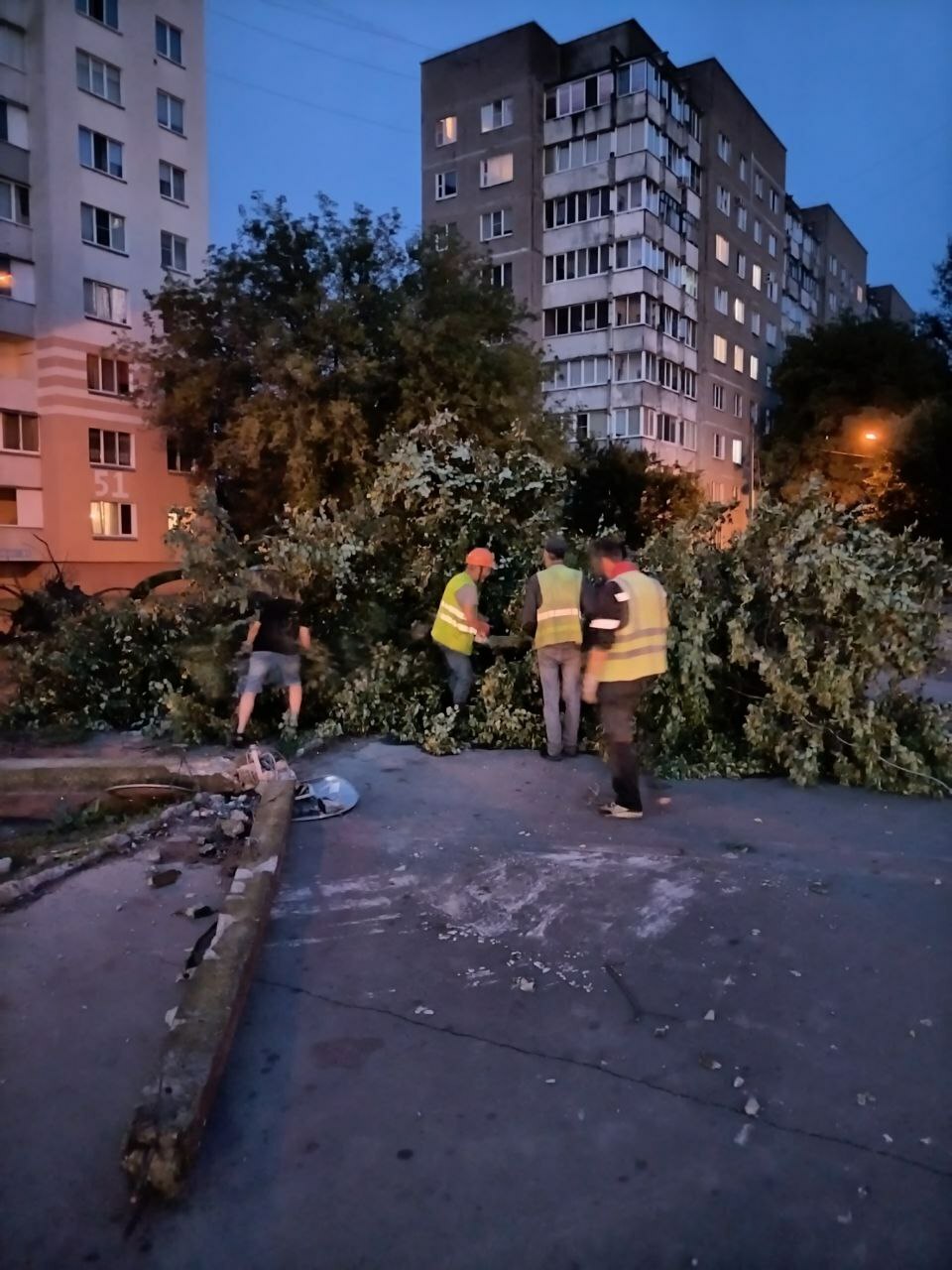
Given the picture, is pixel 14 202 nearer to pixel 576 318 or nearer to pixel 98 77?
pixel 98 77

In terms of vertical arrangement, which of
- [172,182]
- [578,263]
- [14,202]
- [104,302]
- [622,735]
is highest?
[172,182]

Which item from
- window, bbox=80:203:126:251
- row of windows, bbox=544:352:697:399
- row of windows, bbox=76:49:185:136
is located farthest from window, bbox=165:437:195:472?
row of windows, bbox=544:352:697:399

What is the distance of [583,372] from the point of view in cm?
4000

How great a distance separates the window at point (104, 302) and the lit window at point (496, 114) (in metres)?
19.5

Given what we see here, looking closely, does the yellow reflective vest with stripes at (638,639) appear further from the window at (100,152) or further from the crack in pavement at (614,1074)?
the window at (100,152)

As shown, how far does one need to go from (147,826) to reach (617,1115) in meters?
3.67

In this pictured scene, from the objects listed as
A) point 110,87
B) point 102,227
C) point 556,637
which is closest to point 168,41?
point 110,87

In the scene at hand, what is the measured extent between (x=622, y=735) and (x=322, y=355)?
1980cm

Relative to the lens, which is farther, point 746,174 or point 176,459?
point 746,174

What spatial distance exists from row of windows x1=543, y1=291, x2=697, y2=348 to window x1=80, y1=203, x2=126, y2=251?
18.0m

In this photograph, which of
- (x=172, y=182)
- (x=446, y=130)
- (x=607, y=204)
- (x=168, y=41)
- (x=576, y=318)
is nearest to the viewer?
(x=168, y=41)

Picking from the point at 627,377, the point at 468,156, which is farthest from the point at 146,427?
the point at 468,156

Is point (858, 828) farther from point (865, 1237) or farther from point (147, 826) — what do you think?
point (147, 826)

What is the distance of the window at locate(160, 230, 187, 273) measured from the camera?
105 ft
